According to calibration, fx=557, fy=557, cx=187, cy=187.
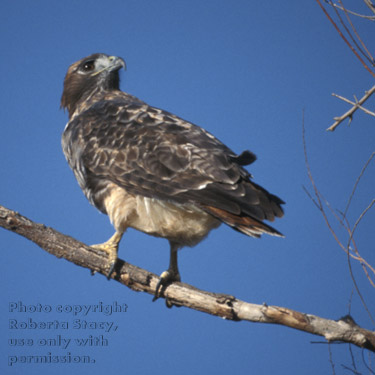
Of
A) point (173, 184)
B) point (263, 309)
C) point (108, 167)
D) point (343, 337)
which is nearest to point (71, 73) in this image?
point (108, 167)

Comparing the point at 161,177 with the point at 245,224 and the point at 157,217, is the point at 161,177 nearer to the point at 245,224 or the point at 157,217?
the point at 157,217

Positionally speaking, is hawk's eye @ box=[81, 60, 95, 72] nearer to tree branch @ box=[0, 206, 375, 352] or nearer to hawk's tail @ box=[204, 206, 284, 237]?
tree branch @ box=[0, 206, 375, 352]

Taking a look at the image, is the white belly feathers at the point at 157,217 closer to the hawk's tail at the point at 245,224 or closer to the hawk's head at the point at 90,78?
the hawk's tail at the point at 245,224

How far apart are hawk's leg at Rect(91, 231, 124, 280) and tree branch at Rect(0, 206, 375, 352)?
0.05m

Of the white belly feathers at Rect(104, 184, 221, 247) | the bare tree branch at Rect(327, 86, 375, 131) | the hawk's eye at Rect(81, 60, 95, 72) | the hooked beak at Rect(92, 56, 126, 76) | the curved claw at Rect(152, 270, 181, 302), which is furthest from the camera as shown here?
the hawk's eye at Rect(81, 60, 95, 72)

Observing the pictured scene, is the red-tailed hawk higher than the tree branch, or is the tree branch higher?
the red-tailed hawk

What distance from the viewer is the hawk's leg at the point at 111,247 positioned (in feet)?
14.3

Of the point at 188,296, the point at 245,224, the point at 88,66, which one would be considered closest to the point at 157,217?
the point at 188,296

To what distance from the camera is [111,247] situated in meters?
4.47

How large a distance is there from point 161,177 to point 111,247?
0.79 meters

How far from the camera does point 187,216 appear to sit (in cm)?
418

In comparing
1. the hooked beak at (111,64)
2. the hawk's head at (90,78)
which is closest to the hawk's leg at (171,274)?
the hawk's head at (90,78)

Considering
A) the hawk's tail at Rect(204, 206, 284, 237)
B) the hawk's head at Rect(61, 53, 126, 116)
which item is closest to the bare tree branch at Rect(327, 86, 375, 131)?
the hawk's tail at Rect(204, 206, 284, 237)

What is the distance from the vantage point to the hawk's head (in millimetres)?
5664
